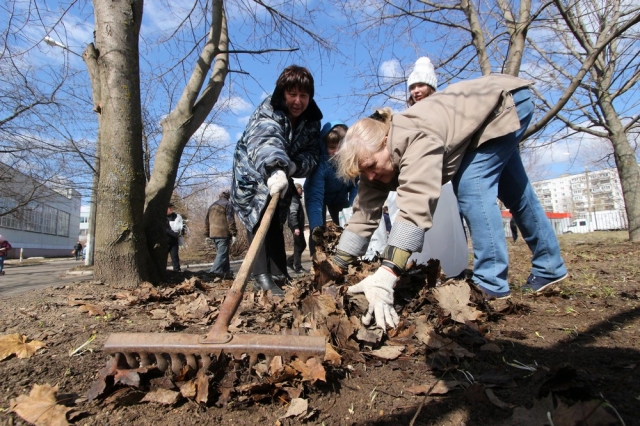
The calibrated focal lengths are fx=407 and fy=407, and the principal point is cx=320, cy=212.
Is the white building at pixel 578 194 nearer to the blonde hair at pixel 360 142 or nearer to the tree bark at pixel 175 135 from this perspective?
the tree bark at pixel 175 135

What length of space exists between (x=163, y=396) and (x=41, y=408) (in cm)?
40

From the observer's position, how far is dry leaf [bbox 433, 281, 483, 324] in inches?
77.7

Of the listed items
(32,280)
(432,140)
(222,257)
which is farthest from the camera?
(32,280)

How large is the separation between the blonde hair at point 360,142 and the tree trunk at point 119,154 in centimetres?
197

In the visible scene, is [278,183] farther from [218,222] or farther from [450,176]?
[218,222]

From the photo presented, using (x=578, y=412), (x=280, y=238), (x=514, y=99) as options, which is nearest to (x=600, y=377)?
(x=578, y=412)

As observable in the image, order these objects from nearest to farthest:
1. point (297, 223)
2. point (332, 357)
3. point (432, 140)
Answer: point (332, 357)
point (432, 140)
point (297, 223)

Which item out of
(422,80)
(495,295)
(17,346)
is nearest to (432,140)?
(495,295)

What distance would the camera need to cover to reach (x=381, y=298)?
1828 mm

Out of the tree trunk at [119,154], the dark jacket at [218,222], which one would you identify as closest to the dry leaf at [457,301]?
the tree trunk at [119,154]

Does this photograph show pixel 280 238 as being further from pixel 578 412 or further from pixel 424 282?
pixel 578 412

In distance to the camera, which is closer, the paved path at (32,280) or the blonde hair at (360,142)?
the blonde hair at (360,142)

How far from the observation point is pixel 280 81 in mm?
3107

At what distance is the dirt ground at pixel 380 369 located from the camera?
131cm
